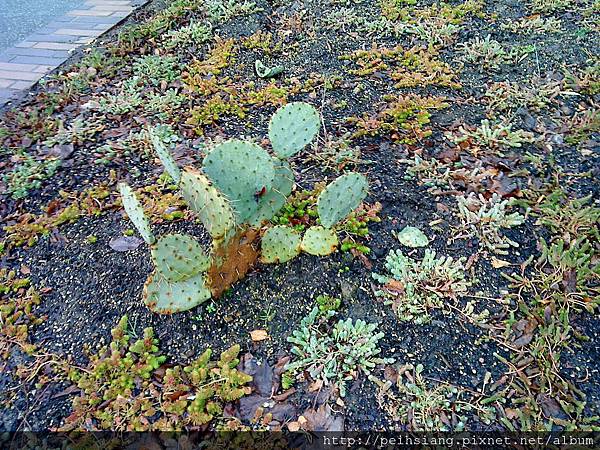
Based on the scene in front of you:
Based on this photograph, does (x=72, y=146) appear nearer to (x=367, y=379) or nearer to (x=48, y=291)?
(x=48, y=291)

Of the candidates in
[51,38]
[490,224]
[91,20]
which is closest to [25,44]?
[51,38]

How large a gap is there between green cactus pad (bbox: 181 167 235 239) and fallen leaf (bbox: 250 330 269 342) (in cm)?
48

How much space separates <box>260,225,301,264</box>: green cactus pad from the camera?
7.60ft

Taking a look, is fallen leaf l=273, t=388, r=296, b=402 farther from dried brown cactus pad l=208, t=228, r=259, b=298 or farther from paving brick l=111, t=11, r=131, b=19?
paving brick l=111, t=11, r=131, b=19

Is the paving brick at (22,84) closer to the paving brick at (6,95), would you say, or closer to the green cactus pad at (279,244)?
the paving brick at (6,95)

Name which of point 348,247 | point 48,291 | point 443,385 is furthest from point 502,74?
point 48,291

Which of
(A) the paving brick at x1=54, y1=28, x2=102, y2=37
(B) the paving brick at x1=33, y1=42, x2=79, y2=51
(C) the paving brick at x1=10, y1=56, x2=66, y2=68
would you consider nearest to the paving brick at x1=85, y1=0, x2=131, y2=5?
(A) the paving brick at x1=54, y1=28, x2=102, y2=37

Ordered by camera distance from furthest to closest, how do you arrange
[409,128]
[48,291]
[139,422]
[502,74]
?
1. [502,74]
2. [409,128]
3. [48,291]
4. [139,422]

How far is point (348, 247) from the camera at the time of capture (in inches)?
96.2

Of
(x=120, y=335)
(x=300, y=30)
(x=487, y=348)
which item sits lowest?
(x=487, y=348)

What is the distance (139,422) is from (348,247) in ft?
3.86

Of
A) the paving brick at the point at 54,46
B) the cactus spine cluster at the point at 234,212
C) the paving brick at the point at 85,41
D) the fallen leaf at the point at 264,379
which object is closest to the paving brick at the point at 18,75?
the paving brick at the point at 54,46

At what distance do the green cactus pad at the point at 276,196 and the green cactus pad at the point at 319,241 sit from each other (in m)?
0.19

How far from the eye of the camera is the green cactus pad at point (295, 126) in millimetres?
2330
